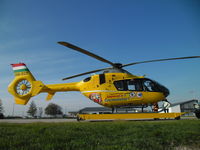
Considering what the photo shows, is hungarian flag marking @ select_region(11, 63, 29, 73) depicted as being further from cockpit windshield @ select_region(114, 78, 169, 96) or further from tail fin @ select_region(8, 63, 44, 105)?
cockpit windshield @ select_region(114, 78, 169, 96)

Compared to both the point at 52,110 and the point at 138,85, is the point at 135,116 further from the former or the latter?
the point at 52,110

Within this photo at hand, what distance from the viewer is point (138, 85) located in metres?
13.3

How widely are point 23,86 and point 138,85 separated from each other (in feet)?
37.7

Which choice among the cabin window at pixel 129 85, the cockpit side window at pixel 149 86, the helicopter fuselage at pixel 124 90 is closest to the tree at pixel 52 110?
the helicopter fuselage at pixel 124 90

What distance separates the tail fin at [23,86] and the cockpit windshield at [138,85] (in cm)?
789

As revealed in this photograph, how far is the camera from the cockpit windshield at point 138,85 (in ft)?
43.5

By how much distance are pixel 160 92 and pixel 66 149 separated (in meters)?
12.2

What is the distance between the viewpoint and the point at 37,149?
278 centimetres

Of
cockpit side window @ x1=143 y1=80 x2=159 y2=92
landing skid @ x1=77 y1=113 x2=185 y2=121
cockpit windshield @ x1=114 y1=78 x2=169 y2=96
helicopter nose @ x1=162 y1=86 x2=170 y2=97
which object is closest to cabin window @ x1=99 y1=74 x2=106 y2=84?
cockpit windshield @ x1=114 y1=78 x2=169 y2=96

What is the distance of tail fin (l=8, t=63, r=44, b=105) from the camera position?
50.1ft

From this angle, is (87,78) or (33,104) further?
(33,104)

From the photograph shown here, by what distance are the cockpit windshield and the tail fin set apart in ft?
25.9

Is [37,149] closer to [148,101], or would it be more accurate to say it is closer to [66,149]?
[66,149]

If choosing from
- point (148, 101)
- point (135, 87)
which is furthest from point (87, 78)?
point (148, 101)
